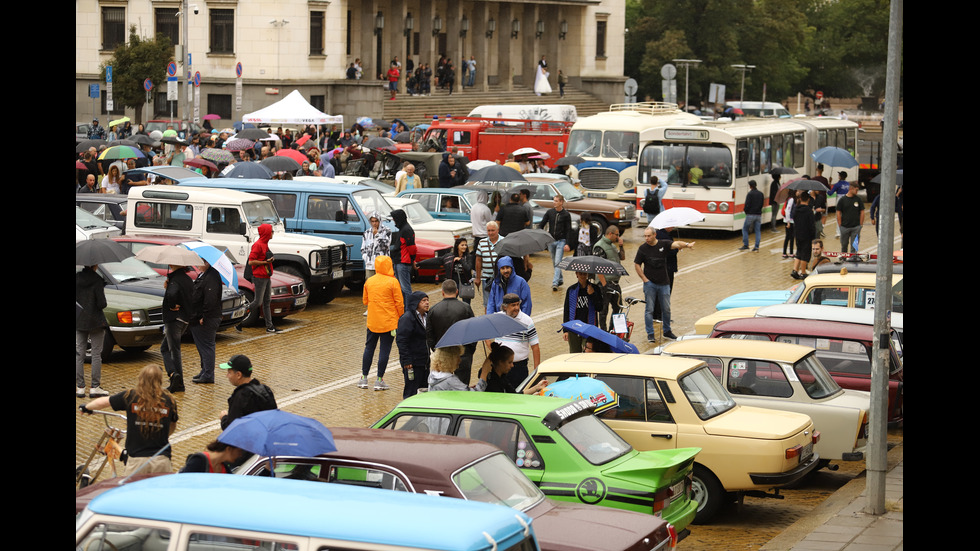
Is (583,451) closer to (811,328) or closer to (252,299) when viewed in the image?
(811,328)

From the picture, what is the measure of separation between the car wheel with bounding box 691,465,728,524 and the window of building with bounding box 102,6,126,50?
56.2 metres

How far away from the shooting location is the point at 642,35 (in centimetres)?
8706

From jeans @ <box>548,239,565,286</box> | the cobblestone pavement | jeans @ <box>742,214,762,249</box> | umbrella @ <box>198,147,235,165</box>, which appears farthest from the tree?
jeans @ <box>548,239,565,286</box>

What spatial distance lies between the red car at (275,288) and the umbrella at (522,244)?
344 cm

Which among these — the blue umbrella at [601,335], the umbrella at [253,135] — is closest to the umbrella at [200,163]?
the umbrella at [253,135]

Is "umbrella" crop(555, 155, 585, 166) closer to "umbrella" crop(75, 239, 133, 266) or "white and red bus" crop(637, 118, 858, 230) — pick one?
"white and red bus" crop(637, 118, 858, 230)

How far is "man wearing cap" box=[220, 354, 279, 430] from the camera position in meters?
9.83

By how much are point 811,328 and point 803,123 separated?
84.8 feet

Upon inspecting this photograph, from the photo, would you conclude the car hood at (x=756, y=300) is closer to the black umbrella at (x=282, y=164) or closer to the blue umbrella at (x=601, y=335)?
the blue umbrella at (x=601, y=335)

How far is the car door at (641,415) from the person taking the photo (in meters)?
10.9

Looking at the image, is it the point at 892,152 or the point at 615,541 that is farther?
the point at 892,152

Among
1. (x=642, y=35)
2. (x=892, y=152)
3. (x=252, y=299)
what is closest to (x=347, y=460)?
(x=892, y=152)
